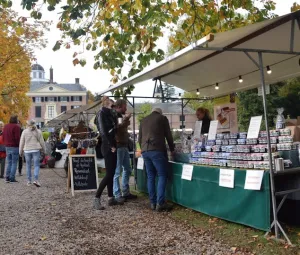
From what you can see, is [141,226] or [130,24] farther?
[130,24]

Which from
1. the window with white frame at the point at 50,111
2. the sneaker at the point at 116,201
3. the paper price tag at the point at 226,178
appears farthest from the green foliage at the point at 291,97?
the window with white frame at the point at 50,111

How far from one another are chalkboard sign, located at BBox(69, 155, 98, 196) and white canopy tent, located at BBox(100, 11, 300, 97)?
1507 millimetres

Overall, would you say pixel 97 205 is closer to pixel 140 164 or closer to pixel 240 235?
pixel 140 164

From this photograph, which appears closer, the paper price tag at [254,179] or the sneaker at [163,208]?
the paper price tag at [254,179]

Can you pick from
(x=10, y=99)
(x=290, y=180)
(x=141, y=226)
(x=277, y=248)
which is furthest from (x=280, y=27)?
(x=10, y=99)

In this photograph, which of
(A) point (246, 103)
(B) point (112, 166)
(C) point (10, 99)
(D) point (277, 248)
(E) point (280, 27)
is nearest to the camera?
(D) point (277, 248)

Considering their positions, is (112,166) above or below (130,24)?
below

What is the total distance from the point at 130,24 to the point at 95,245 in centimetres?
511

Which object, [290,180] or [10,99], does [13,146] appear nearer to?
[290,180]

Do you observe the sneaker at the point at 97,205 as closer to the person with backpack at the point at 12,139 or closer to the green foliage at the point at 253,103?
the person with backpack at the point at 12,139

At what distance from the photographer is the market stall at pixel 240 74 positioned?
4.27 m

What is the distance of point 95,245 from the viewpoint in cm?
443

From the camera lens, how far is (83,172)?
26.3ft

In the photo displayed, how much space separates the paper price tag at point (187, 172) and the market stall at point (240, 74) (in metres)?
0.03
